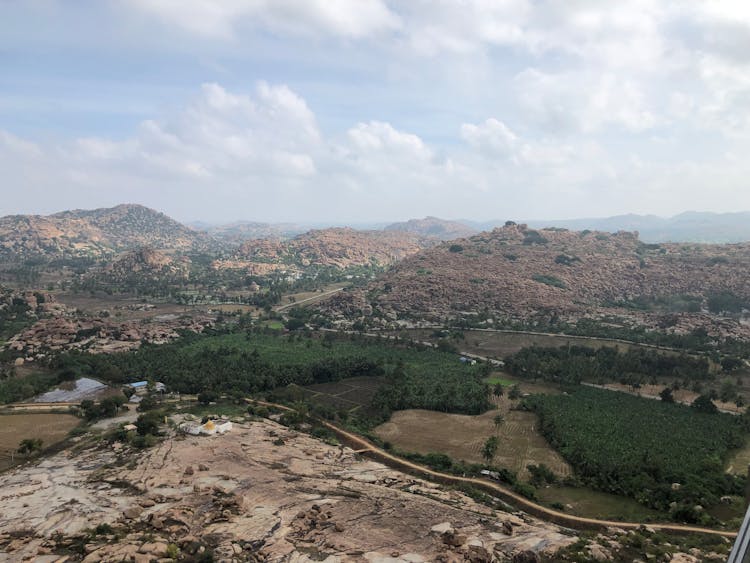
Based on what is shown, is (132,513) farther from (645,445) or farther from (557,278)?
(557,278)

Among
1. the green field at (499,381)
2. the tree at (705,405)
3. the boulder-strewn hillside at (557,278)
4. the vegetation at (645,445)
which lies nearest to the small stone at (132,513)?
the vegetation at (645,445)

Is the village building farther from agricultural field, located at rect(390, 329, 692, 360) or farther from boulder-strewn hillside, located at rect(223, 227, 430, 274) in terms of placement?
boulder-strewn hillside, located at rect(223, 227, 430, 274)

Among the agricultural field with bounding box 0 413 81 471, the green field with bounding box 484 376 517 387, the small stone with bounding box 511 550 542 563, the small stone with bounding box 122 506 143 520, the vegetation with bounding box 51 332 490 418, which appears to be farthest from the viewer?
the green field with bounding box 484 376 517 387

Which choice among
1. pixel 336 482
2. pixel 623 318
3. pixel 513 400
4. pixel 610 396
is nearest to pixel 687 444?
pixel 610 396

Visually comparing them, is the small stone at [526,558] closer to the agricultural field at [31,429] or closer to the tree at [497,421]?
the tree at [497,421]

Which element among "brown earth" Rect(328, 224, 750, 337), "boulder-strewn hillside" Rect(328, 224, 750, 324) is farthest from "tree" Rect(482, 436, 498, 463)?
"boulder-strewn hillside" Rect(328, 224, 750, 324)

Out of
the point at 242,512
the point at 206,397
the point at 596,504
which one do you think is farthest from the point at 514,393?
the point at 242,512

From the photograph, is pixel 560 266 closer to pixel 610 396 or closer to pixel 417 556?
pixel 610 396
